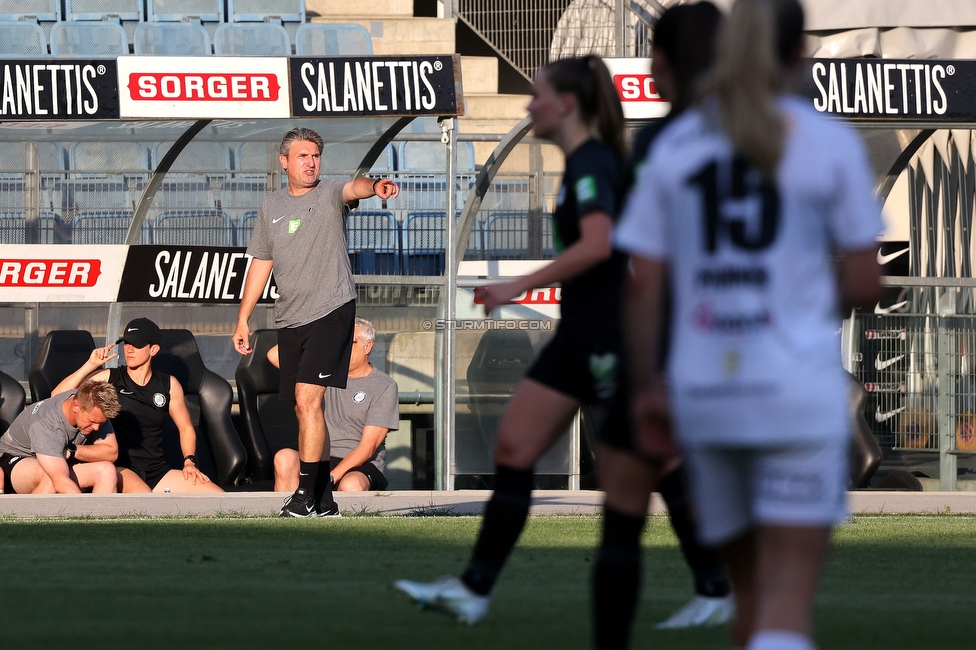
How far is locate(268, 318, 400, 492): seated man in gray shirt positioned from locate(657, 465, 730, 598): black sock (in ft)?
21.0

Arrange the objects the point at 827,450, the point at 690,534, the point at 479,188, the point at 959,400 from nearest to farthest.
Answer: the point at 827,450, the point at 690,534, the point at 479,188, the point at 959,400

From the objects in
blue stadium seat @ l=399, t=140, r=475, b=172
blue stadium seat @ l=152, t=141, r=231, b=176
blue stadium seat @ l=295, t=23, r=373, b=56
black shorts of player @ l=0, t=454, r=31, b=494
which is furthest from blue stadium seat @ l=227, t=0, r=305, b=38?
black shorts of player @ l=0, t=454, r=31, b=494

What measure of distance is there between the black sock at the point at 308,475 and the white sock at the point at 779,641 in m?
5.56

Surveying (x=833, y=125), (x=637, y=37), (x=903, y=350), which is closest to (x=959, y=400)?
(x=903, y=350)

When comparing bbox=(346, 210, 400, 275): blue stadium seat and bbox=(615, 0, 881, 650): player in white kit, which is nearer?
bbox=(615, 0, 881, 650): player in white kit

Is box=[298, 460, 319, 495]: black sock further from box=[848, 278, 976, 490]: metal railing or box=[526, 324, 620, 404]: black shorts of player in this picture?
box=[848, 278, 976, 490]: metal railing

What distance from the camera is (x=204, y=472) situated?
452 inches

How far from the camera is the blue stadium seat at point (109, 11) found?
18344mm

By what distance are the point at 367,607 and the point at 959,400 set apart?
8.55m

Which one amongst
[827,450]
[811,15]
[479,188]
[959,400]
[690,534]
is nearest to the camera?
[827,450]

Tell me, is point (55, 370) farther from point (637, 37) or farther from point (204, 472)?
point (637, 37)

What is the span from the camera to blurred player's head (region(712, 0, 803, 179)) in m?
2.45

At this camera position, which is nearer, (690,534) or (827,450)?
(827,450)

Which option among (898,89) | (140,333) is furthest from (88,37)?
(898,89)
